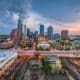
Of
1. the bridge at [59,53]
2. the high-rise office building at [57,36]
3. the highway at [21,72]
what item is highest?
the high-rise office building at [57,36]

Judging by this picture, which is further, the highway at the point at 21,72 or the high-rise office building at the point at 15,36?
the high-rise office building at the point at 15,36

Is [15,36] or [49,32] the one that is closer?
[15,36]

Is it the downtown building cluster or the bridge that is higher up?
the downtown building cluster

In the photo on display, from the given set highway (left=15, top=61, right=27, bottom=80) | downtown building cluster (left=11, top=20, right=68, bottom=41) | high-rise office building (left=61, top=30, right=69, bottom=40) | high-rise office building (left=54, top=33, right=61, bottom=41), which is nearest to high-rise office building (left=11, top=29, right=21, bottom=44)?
downtown building cluster (left=11, top=20, right=68, bottom=41)

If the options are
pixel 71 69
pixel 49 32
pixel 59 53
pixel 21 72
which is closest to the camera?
pixel 21 72

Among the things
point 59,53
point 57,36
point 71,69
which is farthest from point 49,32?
point 71,69

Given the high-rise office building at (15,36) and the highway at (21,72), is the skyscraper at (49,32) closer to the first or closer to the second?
the high-rise office building at (15,36)

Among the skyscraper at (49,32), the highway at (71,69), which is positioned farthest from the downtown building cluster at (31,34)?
the highway at (71,69)

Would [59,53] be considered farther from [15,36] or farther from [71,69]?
[15,36]

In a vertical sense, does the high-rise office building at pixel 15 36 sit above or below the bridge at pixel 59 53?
above

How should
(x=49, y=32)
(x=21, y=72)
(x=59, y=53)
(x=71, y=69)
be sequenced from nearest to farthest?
(x=21, y=72) < (x=71, y=69) < (x=59, y=53) < (x=49, y=32)

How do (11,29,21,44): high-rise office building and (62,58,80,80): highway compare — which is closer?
(62,58,80,80): highway

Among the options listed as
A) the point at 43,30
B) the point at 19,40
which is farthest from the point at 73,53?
the point at 19,40

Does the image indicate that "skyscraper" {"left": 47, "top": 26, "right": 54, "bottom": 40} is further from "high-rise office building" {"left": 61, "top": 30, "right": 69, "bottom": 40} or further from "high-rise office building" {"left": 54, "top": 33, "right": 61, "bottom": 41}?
"high-rise office building" {"left": 61, "top": 30, "right": 69, "bottom": 40}
